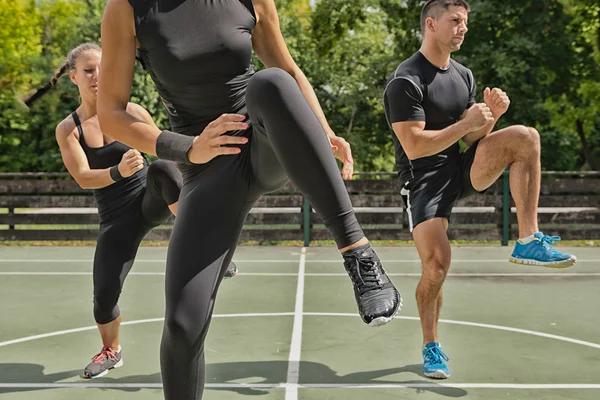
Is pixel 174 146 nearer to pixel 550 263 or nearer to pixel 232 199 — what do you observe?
pixel 232 199

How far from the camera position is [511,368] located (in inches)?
207

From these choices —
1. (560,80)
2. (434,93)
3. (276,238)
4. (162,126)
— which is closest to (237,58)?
(434,93)

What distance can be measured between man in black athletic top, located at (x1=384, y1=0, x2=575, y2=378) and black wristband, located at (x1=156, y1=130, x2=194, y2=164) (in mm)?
2106

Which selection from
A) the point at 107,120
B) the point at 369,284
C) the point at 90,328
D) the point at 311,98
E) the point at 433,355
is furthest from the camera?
the point at 90,328

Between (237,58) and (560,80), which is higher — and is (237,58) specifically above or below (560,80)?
below

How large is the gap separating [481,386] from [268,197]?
990cm

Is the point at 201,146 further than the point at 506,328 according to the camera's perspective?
No

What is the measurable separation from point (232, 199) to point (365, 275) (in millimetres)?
558

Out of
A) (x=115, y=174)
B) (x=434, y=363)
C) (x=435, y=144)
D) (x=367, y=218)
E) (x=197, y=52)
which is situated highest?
(x=197, y=52)

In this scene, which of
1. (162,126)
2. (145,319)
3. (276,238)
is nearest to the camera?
(145,319)

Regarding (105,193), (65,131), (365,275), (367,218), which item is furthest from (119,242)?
(367,218)

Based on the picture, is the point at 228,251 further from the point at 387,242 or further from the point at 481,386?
the point at 387,242

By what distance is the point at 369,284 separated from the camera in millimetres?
2453

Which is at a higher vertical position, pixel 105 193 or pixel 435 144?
pixel 435 144
